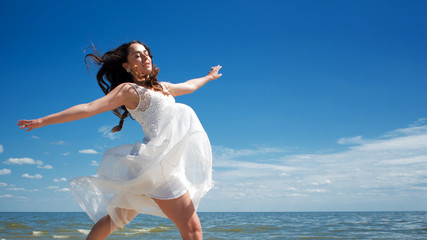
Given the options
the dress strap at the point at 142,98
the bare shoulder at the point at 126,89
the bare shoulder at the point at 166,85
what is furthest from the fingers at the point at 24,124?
the bare shoulder at the point at 166,85

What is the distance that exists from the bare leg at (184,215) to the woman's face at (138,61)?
3.29 feet

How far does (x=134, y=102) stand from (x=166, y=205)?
0.76m

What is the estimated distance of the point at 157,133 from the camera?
2.35 m

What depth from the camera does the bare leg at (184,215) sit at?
2.16 m

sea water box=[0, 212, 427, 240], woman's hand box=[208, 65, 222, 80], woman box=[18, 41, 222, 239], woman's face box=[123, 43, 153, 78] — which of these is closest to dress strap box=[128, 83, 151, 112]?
woman box=[18, 41, 222, 239]

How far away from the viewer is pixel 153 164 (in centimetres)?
218

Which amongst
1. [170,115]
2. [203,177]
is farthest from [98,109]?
[203,177]

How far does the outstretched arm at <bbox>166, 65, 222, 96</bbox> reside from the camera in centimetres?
295

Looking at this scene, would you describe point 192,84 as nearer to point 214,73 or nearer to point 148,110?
point 214,73

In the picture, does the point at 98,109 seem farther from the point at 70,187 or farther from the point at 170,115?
the point at 70,187

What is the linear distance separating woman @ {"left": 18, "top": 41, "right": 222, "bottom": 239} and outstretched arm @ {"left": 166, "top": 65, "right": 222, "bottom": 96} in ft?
0.96

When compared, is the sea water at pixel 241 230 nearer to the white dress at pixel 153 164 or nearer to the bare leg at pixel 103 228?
the bare leg at pixel 103 228

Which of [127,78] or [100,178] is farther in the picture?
[127,78]

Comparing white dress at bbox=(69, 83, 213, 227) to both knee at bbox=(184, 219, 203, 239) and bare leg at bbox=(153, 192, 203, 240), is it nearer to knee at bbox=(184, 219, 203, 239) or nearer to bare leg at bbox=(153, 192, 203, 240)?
bare leg at bbox=(153, 192, 203, 240)
